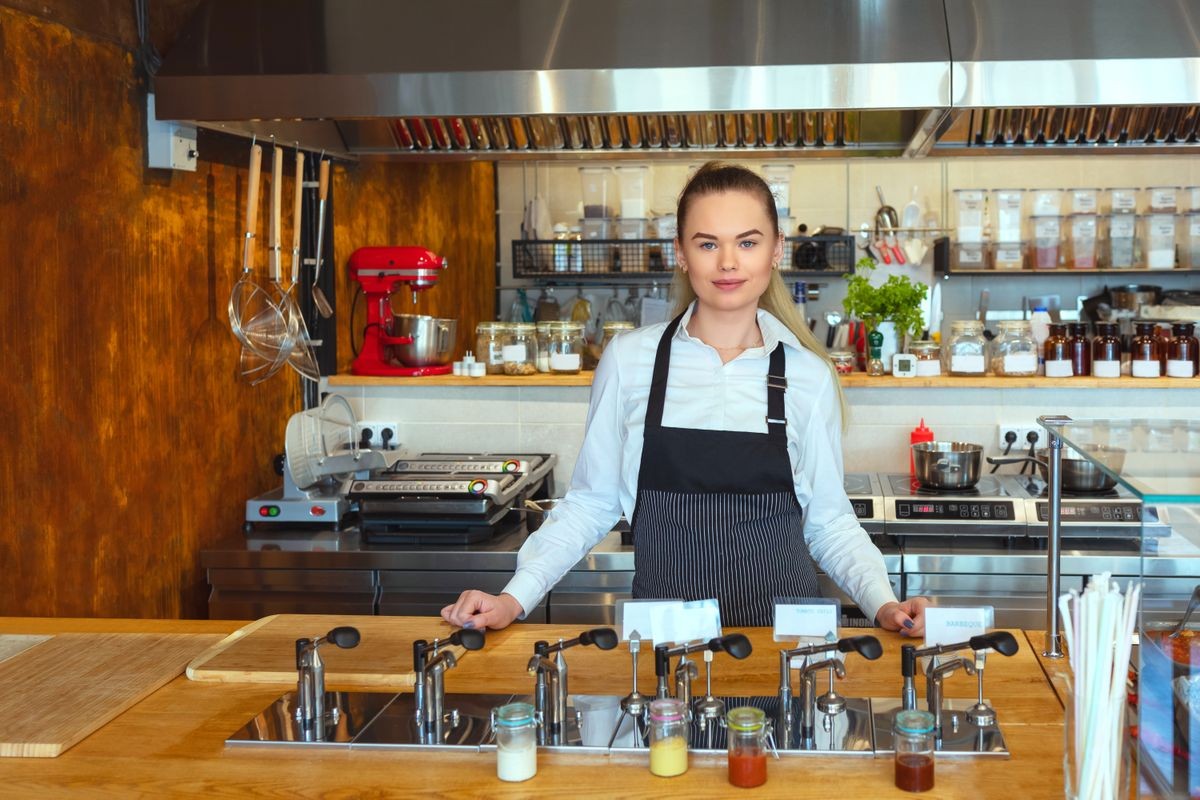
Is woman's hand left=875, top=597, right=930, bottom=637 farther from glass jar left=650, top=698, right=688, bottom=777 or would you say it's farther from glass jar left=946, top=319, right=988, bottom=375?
glass jar left=946, top=319, right=988, bottom=375

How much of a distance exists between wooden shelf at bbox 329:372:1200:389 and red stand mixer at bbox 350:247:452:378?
59mm

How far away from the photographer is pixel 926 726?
1.56m

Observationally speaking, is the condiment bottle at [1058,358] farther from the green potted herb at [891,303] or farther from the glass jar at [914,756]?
the glass jar at [914,756]

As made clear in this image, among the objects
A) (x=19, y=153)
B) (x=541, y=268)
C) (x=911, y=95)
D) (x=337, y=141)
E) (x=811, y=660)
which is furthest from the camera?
(x=541, y=268)

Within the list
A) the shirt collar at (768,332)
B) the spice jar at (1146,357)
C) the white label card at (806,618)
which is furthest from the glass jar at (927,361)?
the white label card at (806,618)

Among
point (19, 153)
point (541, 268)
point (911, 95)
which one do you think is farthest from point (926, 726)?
point (541, 268)

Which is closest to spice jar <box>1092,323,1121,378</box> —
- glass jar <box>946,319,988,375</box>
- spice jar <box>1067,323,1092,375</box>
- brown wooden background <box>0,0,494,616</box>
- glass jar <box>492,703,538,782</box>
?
spice jar <box>1067,323,1092,375</box>

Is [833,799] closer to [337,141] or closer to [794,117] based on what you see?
[794,117]

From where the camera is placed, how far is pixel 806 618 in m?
1.87

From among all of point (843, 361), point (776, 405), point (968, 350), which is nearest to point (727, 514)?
point (776, 405)

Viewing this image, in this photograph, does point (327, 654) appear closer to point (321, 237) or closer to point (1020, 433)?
point (321, 237)

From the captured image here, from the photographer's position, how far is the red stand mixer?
14.2 ft

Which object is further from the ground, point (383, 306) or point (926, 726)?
point (383, 306)

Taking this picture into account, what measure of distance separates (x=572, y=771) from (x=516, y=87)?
86.4 inches
